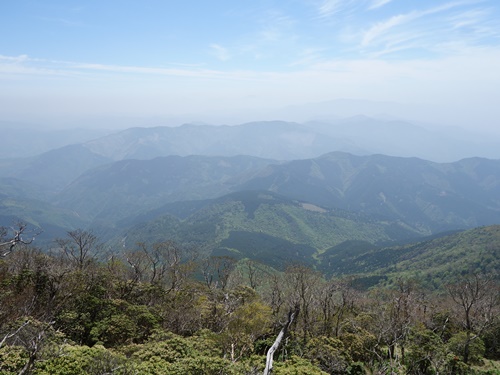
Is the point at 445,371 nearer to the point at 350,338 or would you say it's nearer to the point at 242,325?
the point at 350,338

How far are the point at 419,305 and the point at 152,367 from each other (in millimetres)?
56503

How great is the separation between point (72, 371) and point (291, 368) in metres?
15.9

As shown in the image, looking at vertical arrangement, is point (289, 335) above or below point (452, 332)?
above

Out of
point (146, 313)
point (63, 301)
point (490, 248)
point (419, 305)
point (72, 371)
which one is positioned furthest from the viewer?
point (490, 248)

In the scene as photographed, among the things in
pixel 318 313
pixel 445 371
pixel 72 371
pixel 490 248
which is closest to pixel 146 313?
pixel 72 371

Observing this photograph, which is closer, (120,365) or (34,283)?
(120,365)

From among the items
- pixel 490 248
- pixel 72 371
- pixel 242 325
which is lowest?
pixel 490 248

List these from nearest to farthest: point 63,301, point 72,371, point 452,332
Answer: point 72,371
point 63,301
point 452,332

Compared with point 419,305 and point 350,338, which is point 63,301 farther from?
point 419,305

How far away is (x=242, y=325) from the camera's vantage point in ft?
127

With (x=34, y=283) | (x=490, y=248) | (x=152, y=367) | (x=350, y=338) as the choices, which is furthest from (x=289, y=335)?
(x=490, y=248)

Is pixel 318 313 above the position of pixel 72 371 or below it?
below

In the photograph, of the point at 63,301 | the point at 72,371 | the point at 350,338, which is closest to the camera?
the point at 72,371

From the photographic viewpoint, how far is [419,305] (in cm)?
6328
